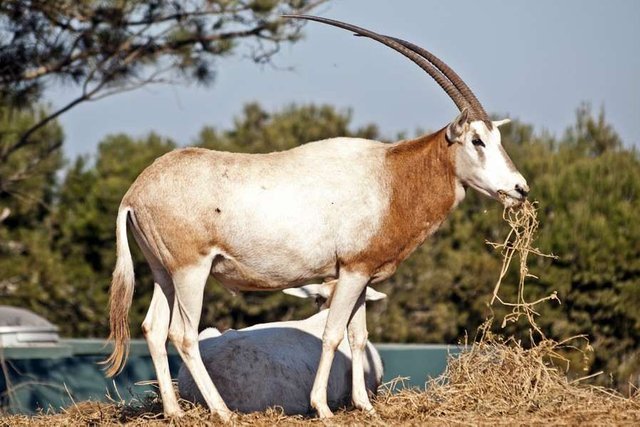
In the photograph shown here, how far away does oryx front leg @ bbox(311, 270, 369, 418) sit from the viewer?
816cm

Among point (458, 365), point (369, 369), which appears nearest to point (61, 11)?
point (369, 369)

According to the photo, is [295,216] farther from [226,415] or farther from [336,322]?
[226,415]

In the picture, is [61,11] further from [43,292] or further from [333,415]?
[43,292]

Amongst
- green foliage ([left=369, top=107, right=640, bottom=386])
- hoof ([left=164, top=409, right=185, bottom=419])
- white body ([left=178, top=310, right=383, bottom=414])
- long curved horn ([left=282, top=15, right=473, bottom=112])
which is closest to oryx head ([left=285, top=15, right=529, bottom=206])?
long curved horn ([left=282, top=15, right=473, bottom=112])

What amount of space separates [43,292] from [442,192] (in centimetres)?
2603

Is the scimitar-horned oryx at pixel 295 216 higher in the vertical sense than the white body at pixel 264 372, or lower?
higher

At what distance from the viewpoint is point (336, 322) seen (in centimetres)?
826

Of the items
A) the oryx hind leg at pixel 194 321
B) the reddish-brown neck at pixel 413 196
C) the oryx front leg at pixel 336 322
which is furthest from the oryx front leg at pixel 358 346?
the oryx hind leg at pixel 194 321

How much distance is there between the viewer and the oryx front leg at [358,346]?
28.4 feet

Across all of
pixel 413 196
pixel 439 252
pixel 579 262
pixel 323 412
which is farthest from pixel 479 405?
pixel 439 252

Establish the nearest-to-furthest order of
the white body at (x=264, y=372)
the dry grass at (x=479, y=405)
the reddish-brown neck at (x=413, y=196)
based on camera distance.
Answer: the dry grass at (x=479, y=405) < the reddish-brown neck at (x=413, y=196) < the white body at (x=264, y=372)

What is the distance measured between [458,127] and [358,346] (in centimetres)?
173

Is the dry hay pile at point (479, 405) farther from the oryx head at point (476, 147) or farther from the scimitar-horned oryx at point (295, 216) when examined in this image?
the oryx head at point (476, 147)

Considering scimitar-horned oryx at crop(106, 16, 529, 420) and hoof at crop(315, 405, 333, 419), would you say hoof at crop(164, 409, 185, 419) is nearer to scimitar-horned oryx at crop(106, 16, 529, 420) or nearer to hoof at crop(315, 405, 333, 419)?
scimitar-horned oryx at crop(106, 16, 529, 420)
